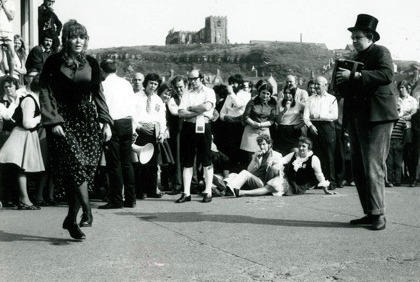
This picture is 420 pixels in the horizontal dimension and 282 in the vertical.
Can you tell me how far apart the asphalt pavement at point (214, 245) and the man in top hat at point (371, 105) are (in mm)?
392

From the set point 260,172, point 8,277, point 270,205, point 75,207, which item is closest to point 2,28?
point 260,172

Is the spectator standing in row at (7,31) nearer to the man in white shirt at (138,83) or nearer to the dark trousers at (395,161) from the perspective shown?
the man in white shirt at (138,83)

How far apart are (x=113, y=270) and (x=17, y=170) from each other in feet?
14.9

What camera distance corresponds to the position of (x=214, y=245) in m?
6.39

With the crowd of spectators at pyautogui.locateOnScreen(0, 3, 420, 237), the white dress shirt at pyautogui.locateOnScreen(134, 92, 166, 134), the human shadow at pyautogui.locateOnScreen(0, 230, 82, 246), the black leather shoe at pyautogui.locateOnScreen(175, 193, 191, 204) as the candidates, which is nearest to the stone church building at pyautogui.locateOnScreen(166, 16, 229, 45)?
the crowd of spectators at pyautogui.locateOnScreen(0, 3, 420, 237)

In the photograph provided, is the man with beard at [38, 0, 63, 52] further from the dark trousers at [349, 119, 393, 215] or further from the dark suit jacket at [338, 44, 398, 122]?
the dark trousers at [349, 119, 393, 215]

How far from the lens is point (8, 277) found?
5.15 m

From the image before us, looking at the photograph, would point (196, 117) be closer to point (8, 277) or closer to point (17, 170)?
point (17, 170)

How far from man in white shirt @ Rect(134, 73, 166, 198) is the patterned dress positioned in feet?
13.5

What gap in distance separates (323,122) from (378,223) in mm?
5351

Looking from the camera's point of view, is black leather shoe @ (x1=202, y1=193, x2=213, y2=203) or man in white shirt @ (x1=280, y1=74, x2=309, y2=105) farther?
man in white shirt @ (x1=280, y1=74, x2=309, y2=105)

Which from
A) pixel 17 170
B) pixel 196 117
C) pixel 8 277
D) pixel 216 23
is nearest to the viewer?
pixel 8 277

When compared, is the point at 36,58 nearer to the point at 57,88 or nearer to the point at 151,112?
the point at 151,112

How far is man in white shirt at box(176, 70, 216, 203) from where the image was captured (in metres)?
10.2
